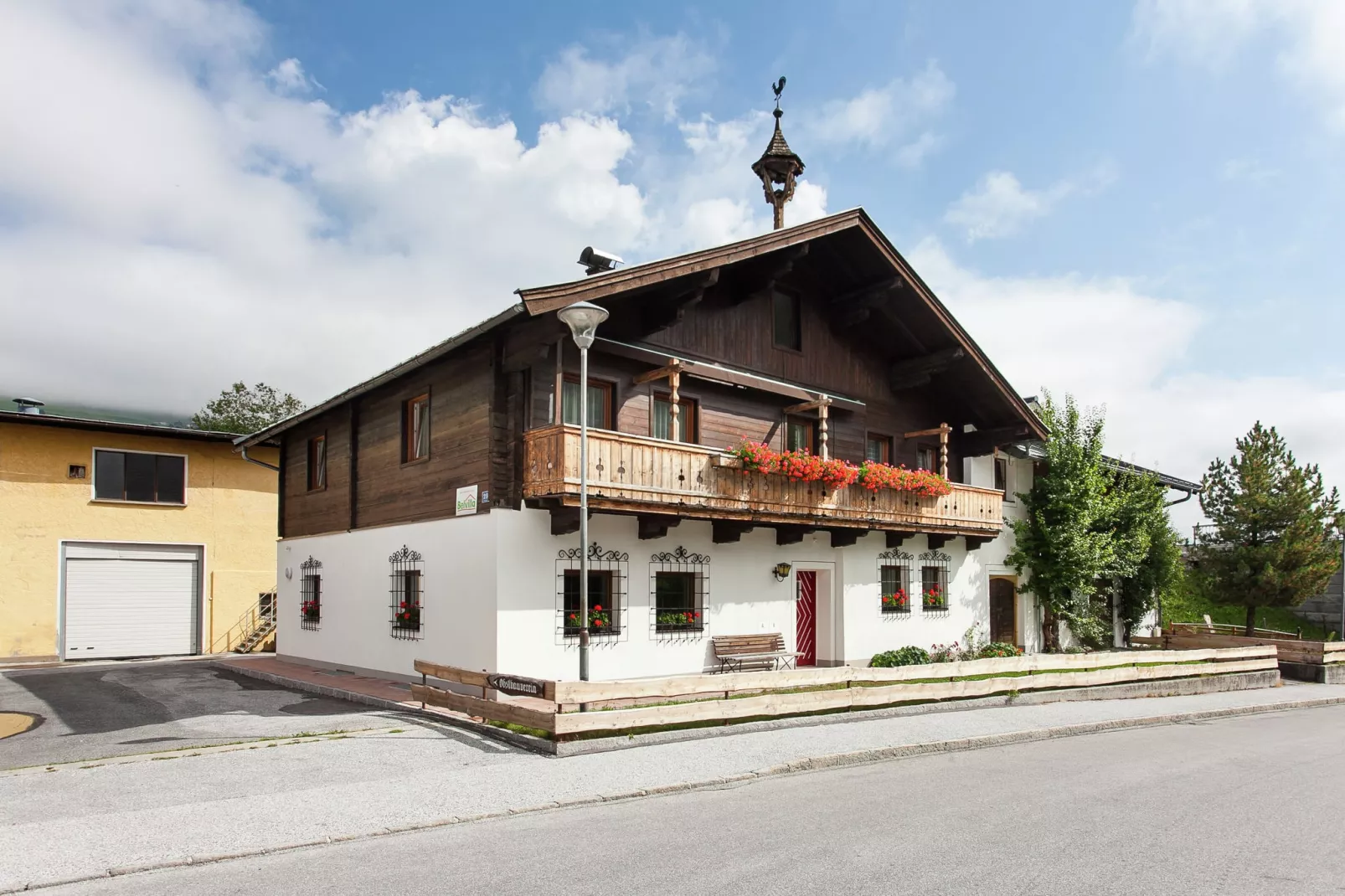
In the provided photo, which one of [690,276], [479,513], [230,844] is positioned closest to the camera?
[230,844]

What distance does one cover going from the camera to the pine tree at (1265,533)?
30719mm

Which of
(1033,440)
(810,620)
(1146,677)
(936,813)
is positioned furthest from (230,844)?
(1033,440)

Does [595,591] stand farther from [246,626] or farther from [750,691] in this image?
[246,626]

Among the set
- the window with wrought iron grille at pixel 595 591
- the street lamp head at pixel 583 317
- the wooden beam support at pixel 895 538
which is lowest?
the window with wrought iron grille at pixel 595 591

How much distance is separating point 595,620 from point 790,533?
4.78m

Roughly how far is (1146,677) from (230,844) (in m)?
17.4

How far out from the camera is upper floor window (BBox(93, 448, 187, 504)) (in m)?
26.0

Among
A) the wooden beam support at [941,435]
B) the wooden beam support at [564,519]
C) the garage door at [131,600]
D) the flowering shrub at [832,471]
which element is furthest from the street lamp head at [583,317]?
the garage door at [131,600]

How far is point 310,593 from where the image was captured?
21.7m

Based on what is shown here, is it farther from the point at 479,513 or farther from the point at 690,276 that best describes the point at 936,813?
the point at 690,276

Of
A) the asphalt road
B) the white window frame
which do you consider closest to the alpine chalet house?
the white window frame

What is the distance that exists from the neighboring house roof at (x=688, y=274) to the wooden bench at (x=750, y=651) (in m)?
6.75

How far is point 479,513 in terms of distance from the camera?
50.2ft

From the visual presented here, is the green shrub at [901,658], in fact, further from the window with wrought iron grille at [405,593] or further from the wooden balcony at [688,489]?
the window with wrought iron grille at [405,593]
